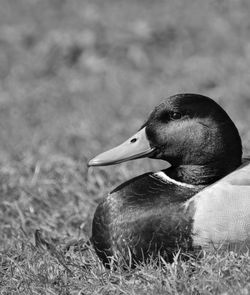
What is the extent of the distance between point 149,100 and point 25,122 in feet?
3.66

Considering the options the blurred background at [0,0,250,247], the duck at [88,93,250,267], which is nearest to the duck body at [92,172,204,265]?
the duck at [88,93,250,267]

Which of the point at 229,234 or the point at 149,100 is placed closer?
the point at 229,234

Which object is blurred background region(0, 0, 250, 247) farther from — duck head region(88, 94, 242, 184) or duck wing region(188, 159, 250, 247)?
duck wing region(188, 159, 250, 247)

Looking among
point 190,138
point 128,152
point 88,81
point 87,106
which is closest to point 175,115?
point 190,138

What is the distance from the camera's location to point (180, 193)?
3785 millimetres

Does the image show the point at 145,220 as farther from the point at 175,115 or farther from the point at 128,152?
the point at 175,115

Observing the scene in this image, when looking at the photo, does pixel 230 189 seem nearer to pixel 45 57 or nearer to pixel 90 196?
pixel 90 196

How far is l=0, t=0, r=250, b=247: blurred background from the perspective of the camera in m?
5.14

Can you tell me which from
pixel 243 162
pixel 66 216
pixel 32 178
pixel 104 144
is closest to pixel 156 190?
pixel 243 162

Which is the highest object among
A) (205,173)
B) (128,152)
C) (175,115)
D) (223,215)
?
(175,115)

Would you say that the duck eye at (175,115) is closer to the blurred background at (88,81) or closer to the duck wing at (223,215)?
the duck wing at (223,215)

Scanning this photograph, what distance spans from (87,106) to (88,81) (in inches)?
29.2

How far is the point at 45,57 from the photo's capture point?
831 centimetres

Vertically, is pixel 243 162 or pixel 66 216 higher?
pixel 243 162
